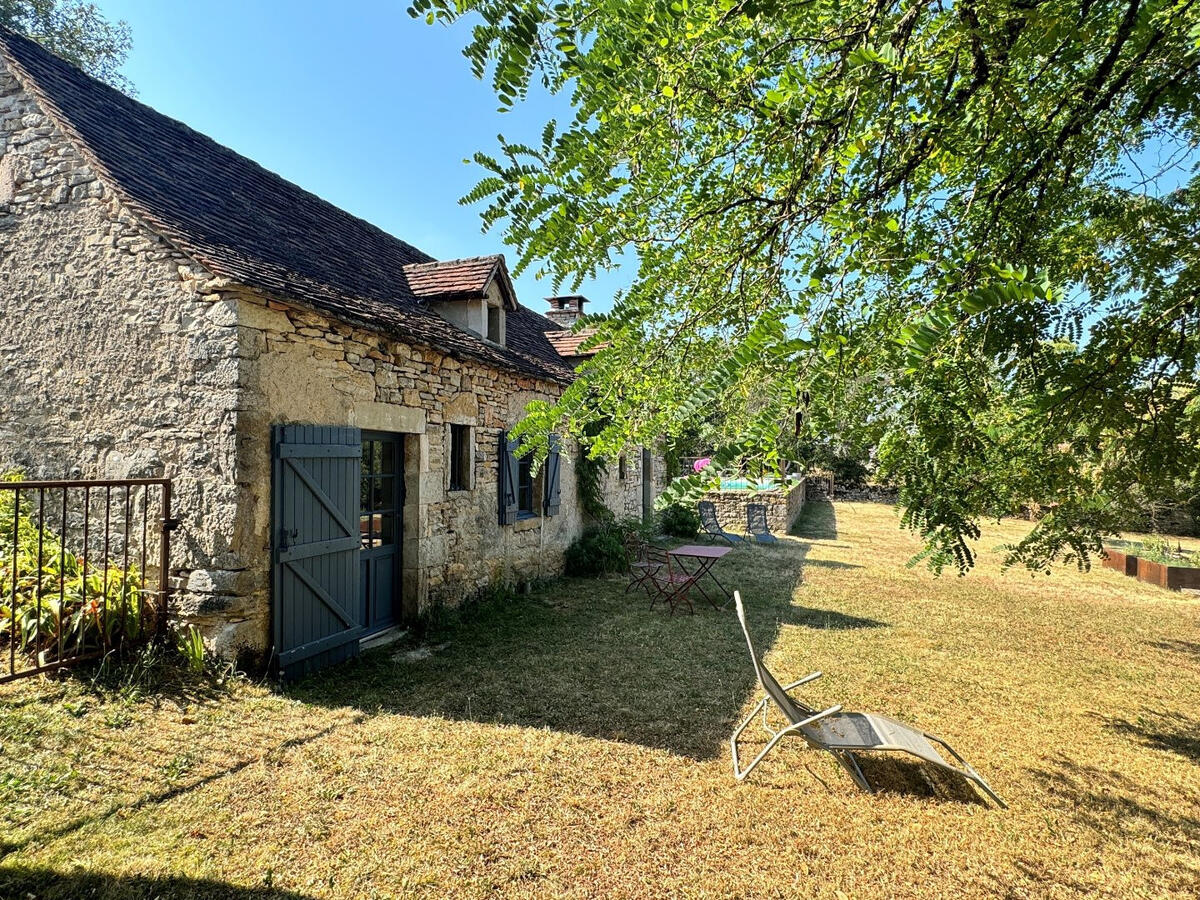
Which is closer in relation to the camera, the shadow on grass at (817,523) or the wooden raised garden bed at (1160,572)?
the wooden raised garden bed at (1160,572)

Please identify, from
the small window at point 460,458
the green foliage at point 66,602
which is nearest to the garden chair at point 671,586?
the small window at point 460,458

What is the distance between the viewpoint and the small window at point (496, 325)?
30.4 feet

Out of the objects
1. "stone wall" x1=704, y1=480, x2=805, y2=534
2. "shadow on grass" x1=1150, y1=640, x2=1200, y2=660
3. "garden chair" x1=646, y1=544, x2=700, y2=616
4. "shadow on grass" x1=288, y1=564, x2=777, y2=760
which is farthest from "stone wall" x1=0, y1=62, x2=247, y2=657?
"stone wall" x1=704, y1=480, x2=805, y2=534

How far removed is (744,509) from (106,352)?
49.1 feet

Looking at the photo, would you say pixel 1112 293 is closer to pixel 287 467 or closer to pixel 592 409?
pixel 592 409

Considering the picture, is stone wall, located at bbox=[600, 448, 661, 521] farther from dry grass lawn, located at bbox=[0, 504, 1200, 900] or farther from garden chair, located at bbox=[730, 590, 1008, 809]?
garden chair, located at bbox=[730, 590, 1008, 809]

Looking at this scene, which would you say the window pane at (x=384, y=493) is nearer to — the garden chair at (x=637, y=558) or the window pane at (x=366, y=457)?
the window pane at (x=366, y=457)

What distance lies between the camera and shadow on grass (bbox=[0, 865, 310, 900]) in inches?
107

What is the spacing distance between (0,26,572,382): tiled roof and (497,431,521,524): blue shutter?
3.71 ft

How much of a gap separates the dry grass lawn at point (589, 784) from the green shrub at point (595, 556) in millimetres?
3711

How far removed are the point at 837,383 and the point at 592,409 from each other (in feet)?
2.87

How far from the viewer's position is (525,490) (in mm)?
9430

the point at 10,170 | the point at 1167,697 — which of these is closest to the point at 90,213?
the point at 10,170

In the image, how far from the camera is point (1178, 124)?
3.20 meters
